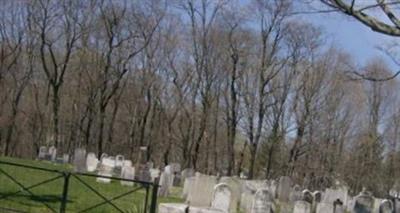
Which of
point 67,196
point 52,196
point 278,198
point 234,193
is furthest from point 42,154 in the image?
point 67,196

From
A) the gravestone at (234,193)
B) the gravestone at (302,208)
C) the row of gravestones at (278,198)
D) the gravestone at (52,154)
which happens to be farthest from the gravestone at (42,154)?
the gravestone at (302,208)

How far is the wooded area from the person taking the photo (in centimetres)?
4428

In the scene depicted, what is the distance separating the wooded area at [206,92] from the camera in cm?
4428

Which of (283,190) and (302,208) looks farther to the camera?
(283,190)

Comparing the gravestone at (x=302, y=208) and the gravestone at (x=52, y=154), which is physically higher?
the gravestone at (x=52, y=154)

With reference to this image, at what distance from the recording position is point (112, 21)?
4431cm

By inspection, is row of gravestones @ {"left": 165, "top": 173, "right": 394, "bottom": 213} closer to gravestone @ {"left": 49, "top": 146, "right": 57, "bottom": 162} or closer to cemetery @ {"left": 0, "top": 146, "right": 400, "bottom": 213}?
cemetery @ {"left": 0, "top": 146, "right": 400, "bottom": 213}

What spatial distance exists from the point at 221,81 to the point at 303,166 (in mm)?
8929

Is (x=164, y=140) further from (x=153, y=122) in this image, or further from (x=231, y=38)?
(x=231, y=38)

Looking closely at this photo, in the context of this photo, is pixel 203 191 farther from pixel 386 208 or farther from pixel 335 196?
pixel 335 196

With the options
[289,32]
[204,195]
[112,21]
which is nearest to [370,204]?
[204,195]

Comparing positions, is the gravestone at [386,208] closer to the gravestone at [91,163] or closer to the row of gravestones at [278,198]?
the row of gravestones at [278,198]

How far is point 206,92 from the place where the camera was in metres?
44.8

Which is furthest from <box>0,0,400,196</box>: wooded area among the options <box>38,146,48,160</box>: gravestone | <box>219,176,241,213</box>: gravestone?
<box>219,176,241,213</box>: gravestone
